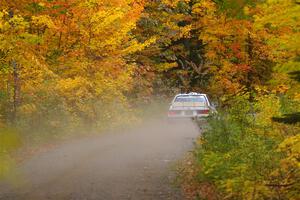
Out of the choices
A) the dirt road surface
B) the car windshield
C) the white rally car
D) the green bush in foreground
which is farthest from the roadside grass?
the car windshield

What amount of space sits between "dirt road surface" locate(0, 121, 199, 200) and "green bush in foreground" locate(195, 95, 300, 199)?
1.19m

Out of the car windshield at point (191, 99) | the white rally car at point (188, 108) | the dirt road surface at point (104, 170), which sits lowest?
the dirt road surface at point (104, 170)

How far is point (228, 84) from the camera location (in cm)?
3459

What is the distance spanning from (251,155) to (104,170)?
577 cm

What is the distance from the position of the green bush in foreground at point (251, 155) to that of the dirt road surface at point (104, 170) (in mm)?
1188

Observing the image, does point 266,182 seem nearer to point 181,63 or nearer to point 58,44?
point 58,44

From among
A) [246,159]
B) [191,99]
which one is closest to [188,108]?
[191,99]

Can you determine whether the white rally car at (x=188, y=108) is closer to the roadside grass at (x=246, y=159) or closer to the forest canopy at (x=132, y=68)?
the forest canopy at (x=132, y=68)

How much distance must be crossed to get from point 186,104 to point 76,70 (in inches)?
206

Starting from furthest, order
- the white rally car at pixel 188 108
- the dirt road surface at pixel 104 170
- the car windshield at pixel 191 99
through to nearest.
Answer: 1. the car windshield at pixel 191 99
2. the white rally car at pixel 188 108
3. the dirt road surface at pixel 104 170

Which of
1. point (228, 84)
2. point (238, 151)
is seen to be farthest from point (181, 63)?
point (238, 151)

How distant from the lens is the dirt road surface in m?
11.9

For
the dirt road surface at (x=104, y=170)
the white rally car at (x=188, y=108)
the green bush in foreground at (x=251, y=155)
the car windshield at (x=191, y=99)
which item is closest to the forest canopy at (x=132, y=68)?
the green bush in foreground at (x=251, y=155)

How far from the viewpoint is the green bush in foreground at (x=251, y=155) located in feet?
29.1
